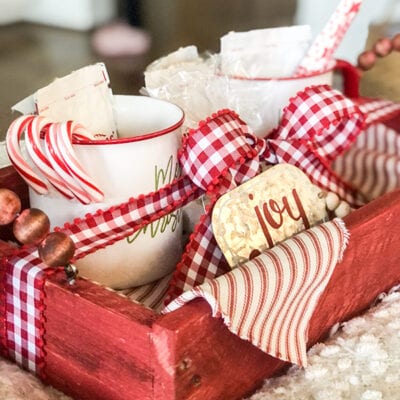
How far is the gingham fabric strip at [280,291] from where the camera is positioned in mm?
477

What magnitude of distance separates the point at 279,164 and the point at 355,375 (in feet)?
0.63

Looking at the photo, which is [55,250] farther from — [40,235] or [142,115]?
[142,115]

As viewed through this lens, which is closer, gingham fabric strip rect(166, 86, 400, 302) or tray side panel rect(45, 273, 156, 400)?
tray side panel rect(45, 273, 156, 400)

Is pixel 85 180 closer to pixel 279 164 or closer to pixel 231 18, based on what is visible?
pixel 279 164

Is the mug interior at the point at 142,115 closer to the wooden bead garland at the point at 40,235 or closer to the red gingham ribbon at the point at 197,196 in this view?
the red gingham ribbon at the point at 197,196

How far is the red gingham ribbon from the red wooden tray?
0.03 m

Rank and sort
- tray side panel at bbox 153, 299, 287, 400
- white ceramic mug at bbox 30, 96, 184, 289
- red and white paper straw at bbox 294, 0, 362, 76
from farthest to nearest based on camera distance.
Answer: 1. red and white paper straw at bbox 294, 0, 362, 76
2. white ceramic mug at bbox 30, 96, 184, 289
3. tray side panel at bbox 153, 299, 287, 400

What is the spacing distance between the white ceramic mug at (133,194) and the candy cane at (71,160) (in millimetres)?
16

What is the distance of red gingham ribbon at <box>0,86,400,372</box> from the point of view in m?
0.54

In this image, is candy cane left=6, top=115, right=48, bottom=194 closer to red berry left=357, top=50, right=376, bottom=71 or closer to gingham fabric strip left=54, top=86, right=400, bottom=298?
gingham fabric strip left=54, top=86, right=400, bottom=298

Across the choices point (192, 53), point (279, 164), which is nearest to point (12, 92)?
point (192, 53)

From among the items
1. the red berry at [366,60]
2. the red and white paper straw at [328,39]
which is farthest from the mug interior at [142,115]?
the red berry at [366,60]

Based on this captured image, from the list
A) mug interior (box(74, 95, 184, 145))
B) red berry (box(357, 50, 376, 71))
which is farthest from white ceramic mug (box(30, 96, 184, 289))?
red berry (box(357, 50, 376, 71))

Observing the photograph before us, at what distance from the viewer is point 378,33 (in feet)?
3.29
